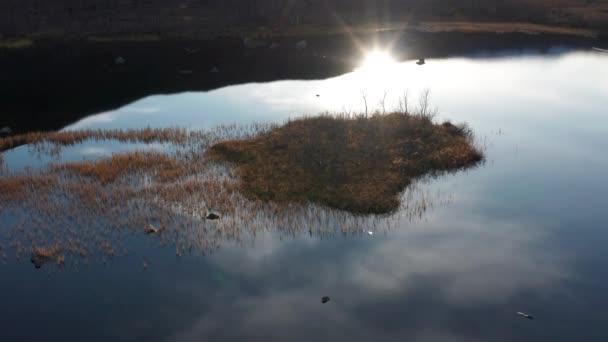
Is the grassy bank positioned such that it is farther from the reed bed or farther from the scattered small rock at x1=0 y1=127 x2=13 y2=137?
the scattered small rock at x1=0 y1=127 x2=13 y2=137

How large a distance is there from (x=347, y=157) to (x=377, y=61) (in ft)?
167

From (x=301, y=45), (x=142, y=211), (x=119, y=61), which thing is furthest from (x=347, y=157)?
(x=301, y=45)

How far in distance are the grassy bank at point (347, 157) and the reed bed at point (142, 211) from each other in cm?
89

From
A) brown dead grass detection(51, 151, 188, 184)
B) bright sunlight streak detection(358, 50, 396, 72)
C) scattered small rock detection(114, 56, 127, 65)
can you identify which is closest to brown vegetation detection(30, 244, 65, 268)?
brown dead grass detection(51, 151, 188, 184)

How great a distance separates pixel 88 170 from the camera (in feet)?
121

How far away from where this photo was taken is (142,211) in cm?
3095

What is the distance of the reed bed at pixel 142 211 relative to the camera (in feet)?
91.0

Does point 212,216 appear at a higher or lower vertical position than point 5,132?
lower

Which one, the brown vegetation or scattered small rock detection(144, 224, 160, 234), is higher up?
scattered small rock detection(144, 224, 160, 234)

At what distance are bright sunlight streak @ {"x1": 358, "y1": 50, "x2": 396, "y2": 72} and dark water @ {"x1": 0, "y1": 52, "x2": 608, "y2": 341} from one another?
42.5 meters

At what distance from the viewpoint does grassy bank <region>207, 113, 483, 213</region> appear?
3297 cm

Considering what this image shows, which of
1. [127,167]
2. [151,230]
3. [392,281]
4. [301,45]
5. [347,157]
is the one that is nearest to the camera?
[392,281]

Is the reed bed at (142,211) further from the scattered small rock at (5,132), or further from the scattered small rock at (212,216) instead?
the scattered small rock at (5,132)

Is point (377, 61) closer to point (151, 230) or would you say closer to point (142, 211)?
point (142, 211)
